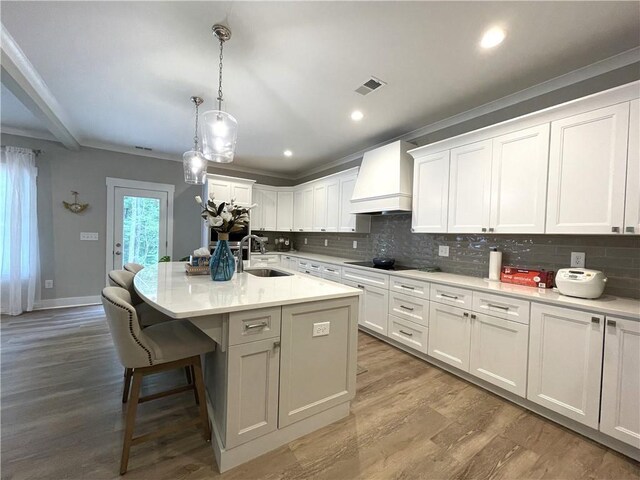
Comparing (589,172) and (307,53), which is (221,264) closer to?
(307,53)

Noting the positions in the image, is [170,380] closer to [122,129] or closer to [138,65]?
[138,65]

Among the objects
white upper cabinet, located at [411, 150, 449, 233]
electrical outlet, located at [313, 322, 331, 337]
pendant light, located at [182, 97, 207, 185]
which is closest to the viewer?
electrical outlet, located at [313, 322, 331, 337]

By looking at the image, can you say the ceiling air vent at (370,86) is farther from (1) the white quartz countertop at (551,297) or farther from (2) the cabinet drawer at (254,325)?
(2) the cabinet drawer at (254,325)

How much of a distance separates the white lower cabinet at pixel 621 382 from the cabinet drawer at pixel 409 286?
49.9 inches

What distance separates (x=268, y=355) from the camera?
1.55 m

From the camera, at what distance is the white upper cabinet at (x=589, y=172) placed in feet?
5.77

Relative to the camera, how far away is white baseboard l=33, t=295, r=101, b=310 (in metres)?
4.13

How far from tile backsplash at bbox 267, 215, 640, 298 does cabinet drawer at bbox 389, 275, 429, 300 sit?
0.58 metres

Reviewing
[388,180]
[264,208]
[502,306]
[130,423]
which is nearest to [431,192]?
[388,180]

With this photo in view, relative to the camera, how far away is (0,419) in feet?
5.85

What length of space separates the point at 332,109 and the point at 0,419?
3681mm

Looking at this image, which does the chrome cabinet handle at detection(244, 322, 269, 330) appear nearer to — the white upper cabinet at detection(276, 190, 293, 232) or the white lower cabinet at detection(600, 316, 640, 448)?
the white lower cabinet at detection(600, 316, 640, 448)

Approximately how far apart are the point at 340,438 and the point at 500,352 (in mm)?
1435

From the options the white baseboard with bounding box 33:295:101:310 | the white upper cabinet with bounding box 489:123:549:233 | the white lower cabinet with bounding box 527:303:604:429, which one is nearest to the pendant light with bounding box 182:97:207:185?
the white upper cabinet with bounding box 489:123:549:233
